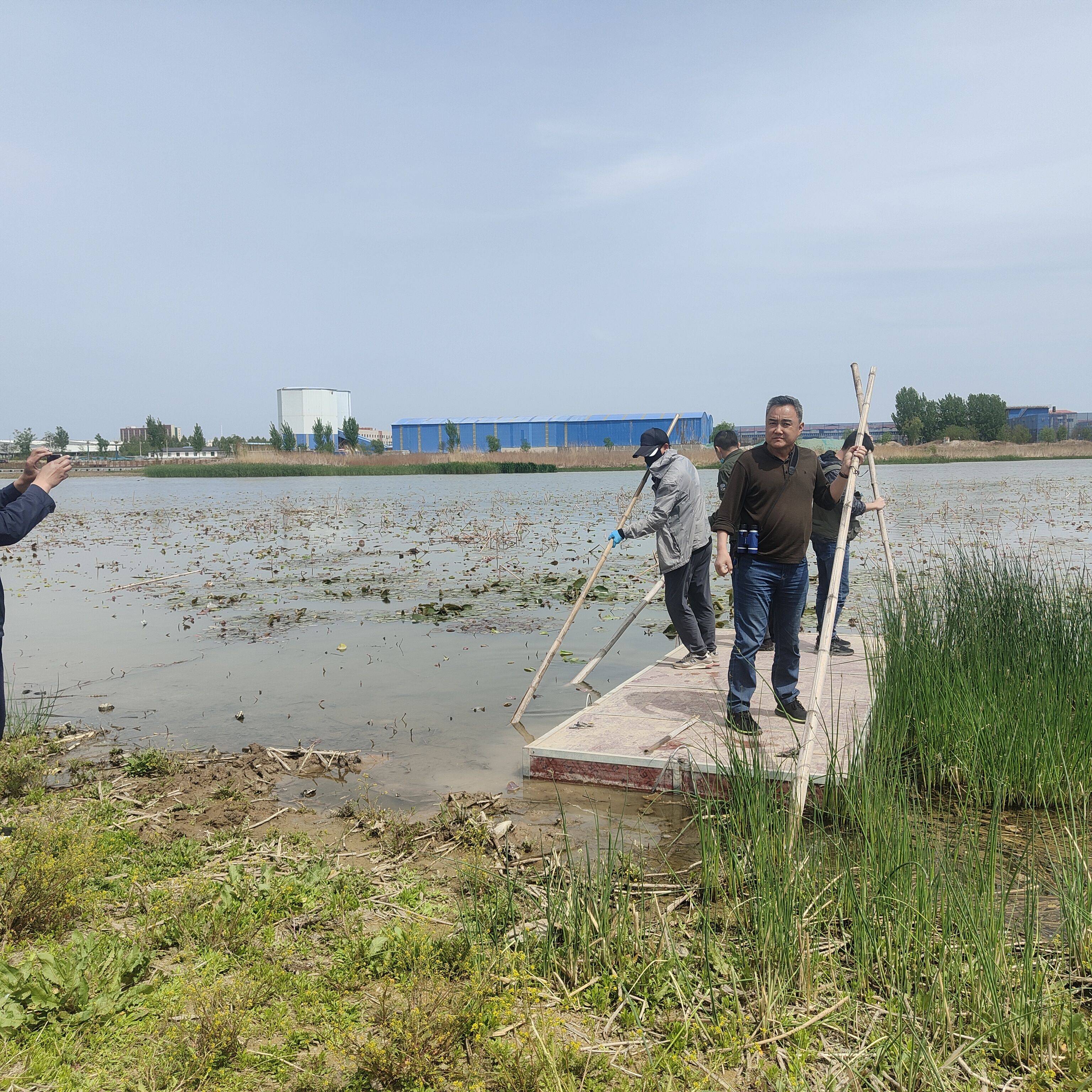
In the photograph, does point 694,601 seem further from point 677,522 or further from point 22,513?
point 22,513

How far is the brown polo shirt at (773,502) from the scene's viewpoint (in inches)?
217

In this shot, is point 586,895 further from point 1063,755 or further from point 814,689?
point 1063,755

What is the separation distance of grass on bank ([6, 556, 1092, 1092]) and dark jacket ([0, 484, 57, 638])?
4.66 ft

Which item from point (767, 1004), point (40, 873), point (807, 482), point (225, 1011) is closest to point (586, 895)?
point (767, 1004)

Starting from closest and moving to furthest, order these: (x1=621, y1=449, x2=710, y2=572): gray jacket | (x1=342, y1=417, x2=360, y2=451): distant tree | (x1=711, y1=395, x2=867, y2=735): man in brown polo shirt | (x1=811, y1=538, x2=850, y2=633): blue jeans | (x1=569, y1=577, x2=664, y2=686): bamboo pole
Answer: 1. (x1=711, y1=395, x2=867, y2=735): man in brown polo shirt
2. (x1=621, y1=449, x2=710, y2=572): gray jacket
3. (x1=811, y1=538, x2=850, y2=633): blue jeans
4. (x1=569, y1=577, x2=664, y2=686): bamboo pole
5. (x1=342, y1=417, x2=360, y2=451): distant tree

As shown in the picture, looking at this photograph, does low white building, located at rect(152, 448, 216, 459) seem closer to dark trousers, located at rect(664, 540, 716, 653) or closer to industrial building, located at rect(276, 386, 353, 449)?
industrial building, located at rect(276, 386, 353, 449)

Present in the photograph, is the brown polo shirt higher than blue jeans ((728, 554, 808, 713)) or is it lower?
higher

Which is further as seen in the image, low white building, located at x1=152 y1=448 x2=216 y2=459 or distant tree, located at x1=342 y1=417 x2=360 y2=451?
low white building, located at x1=152 y1=448 x2=216 y2=459

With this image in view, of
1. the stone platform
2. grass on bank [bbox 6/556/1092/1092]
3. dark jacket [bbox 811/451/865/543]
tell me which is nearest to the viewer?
grass on bank [bbox 6/556/1092/1092]

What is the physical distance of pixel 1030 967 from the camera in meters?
2.81

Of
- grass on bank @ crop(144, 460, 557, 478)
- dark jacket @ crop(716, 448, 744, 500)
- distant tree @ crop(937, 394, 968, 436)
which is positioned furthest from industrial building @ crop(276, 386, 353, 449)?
dark jacket @ crop(716, 448, 744, 500)

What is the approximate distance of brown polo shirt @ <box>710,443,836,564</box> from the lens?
5.51m

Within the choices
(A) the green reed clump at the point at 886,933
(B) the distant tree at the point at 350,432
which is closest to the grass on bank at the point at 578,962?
(A) the green reed clump at the point at 886,933

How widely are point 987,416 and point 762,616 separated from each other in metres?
96.1
